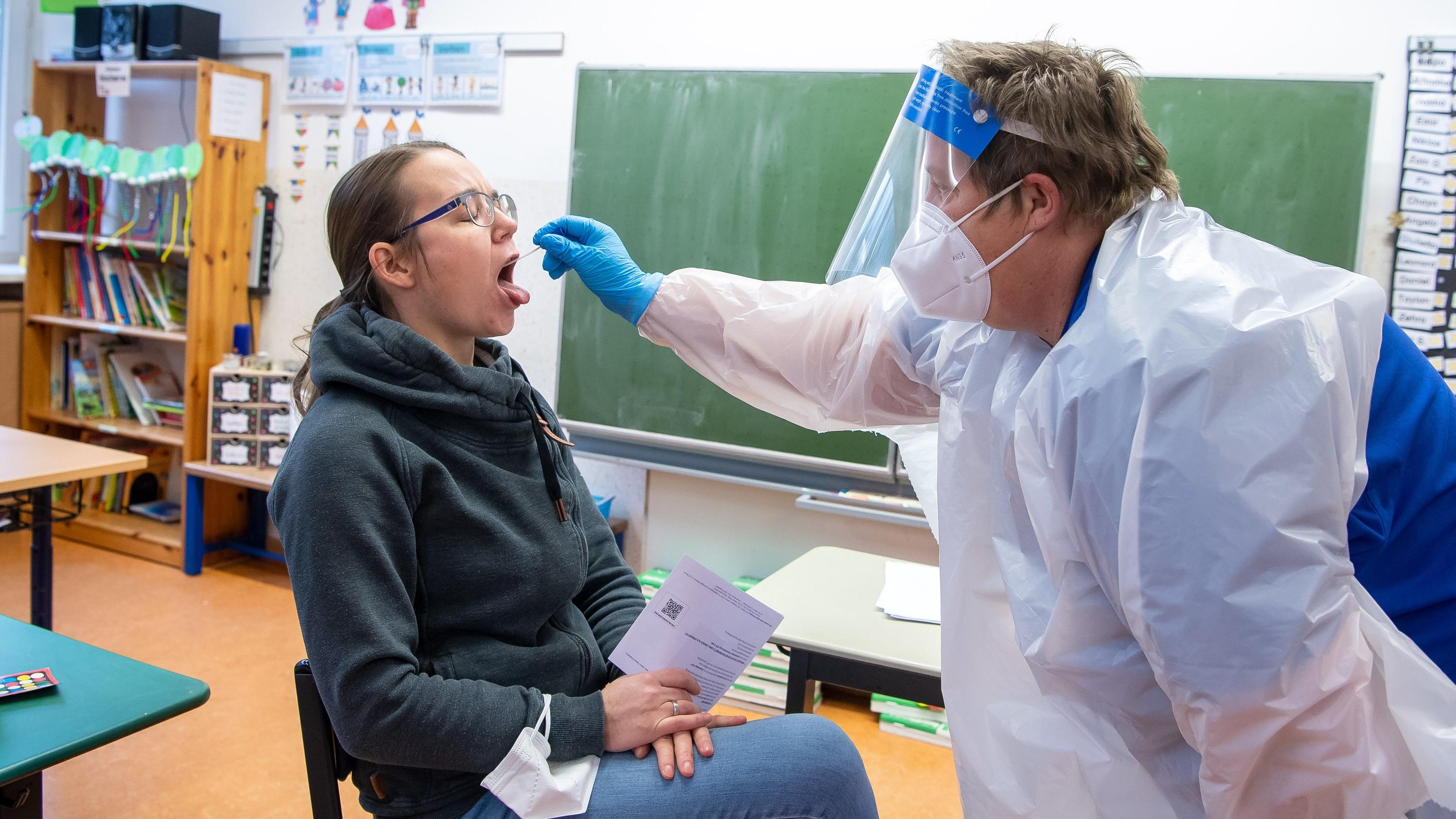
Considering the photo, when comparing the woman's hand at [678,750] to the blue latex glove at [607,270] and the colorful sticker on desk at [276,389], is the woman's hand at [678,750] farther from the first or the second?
the colorful sticker on desk at [276,389]

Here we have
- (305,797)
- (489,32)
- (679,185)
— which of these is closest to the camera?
(305,797)

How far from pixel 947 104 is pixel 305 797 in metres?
2.14

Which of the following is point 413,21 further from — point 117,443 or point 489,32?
point 117,443

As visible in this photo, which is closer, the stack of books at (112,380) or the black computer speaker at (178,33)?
the black computer speaker at (178,33)

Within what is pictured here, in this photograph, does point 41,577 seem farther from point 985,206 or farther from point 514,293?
point 985,206

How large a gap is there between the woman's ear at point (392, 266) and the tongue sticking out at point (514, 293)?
119 mm

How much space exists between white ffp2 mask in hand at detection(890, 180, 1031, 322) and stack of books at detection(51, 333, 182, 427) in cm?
361

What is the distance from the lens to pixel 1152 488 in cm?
88

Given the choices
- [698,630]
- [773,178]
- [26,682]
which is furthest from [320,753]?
[773,178]

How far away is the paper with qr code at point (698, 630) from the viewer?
127cm

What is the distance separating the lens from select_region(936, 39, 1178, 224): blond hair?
104 centimetres

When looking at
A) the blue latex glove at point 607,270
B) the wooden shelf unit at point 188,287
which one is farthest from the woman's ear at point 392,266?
the wooden shelf unit at point 188,287

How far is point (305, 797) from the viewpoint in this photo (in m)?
2.32

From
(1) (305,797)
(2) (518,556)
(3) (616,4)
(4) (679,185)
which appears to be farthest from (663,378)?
(2) (518,556)
